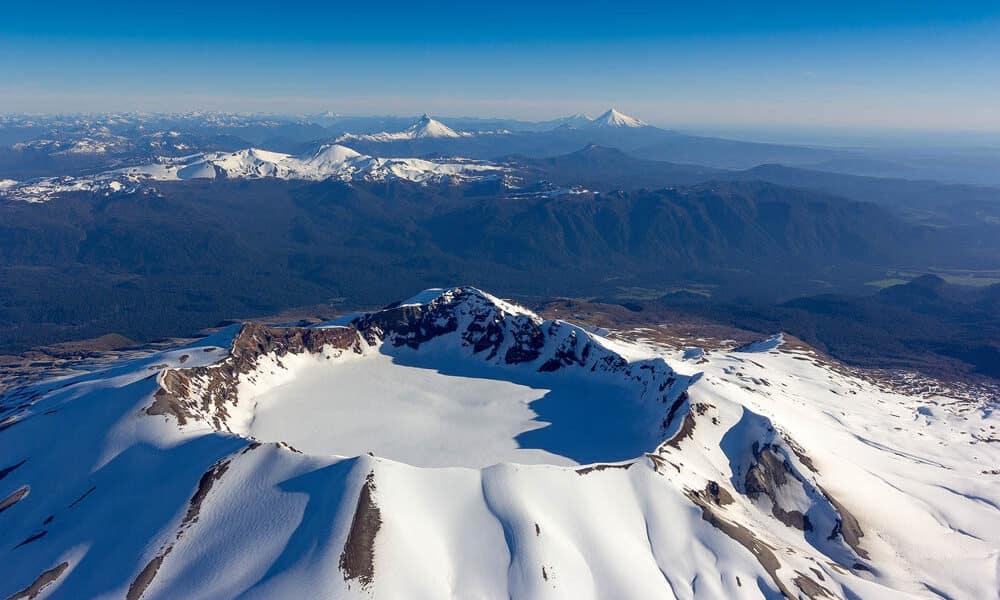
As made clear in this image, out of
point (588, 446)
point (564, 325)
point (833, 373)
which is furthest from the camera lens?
point (833, 373)

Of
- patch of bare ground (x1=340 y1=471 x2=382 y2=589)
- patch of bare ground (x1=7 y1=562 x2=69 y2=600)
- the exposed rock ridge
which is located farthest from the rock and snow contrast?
the exposed rock ridge

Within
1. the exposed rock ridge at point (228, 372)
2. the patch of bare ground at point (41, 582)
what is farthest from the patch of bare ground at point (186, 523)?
the exposed rock ridge at point (228, 372)

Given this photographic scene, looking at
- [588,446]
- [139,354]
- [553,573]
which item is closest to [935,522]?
[588,446]

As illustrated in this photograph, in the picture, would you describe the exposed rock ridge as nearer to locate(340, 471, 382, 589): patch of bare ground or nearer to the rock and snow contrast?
the rock and snow contrast

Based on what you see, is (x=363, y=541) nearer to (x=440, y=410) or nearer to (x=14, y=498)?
(x=440, y=410)

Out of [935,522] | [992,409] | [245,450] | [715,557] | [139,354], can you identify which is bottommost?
[139,354]

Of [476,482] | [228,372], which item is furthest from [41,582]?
[228,372]

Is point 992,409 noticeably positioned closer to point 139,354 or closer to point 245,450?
point 245,450
